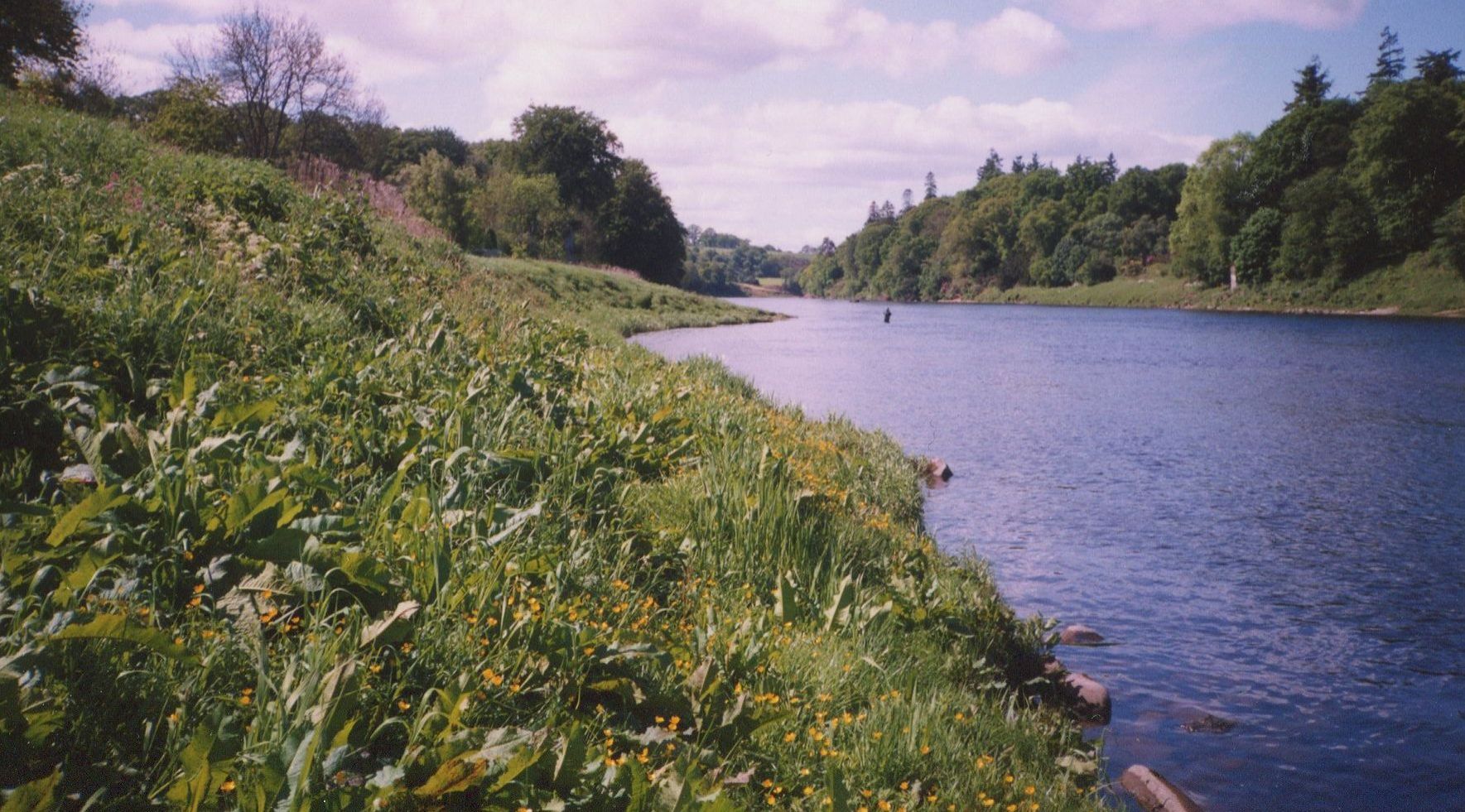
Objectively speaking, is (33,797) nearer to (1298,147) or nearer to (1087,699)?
(1087,699)

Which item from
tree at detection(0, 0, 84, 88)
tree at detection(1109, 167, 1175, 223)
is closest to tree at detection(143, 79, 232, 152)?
tree at detection(0, 0, 84, 88)

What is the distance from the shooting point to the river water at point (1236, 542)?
6910 millimetres

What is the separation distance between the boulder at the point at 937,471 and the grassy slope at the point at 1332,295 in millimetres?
62457

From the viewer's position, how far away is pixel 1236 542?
12008 mm

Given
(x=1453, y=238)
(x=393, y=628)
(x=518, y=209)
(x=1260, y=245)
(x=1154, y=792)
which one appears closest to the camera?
(x=393, y=628)

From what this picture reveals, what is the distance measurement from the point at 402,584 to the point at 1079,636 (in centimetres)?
709

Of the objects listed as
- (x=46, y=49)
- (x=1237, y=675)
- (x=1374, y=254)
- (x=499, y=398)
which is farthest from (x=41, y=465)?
(x=1374, y=254)

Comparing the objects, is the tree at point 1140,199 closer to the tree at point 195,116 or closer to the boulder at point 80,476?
the tree at point 195,116

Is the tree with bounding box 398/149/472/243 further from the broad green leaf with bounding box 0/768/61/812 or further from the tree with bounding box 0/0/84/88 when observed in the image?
the broad green leaf with bounding box 0/768/61/812

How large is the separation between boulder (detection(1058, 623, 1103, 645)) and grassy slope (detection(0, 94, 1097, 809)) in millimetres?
953

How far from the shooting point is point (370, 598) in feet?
12.4

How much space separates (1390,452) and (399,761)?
20607mm

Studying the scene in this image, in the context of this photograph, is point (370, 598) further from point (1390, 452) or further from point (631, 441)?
point (1390, 452)

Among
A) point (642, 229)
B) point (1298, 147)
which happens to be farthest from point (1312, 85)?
point (642, 229)
